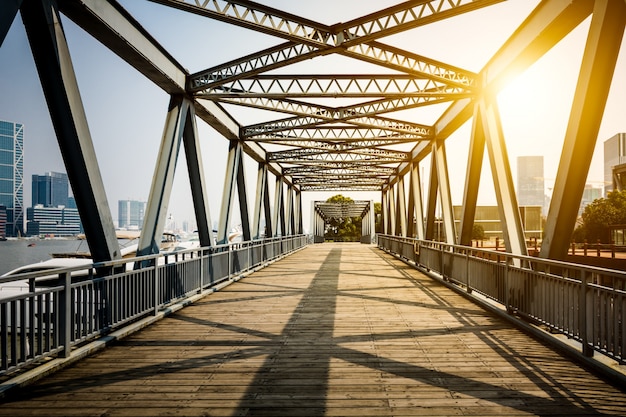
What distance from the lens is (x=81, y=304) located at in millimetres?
5164

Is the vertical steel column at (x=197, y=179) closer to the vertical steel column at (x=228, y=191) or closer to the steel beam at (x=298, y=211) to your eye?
the vertical steel column at (x=228, y=191)

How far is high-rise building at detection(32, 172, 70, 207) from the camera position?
113 m

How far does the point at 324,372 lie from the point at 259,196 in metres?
17.8

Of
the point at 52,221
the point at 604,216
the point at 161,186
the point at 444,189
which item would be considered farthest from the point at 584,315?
the point at 52,221

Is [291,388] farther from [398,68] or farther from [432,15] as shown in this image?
[398,68]

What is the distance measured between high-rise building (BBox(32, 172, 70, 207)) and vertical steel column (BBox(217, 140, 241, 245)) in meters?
113

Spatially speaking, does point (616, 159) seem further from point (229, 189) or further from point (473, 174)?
point (229, 189)

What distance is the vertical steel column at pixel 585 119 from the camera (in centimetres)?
534

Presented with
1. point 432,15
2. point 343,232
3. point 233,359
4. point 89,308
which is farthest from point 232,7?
point 343,232

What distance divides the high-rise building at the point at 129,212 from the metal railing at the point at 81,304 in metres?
164

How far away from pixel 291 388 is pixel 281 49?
782cm

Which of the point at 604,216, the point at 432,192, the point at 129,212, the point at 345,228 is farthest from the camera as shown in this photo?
the point at 129,212

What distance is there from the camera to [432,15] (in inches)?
318

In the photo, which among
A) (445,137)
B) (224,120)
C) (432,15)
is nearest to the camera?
(432,15)
